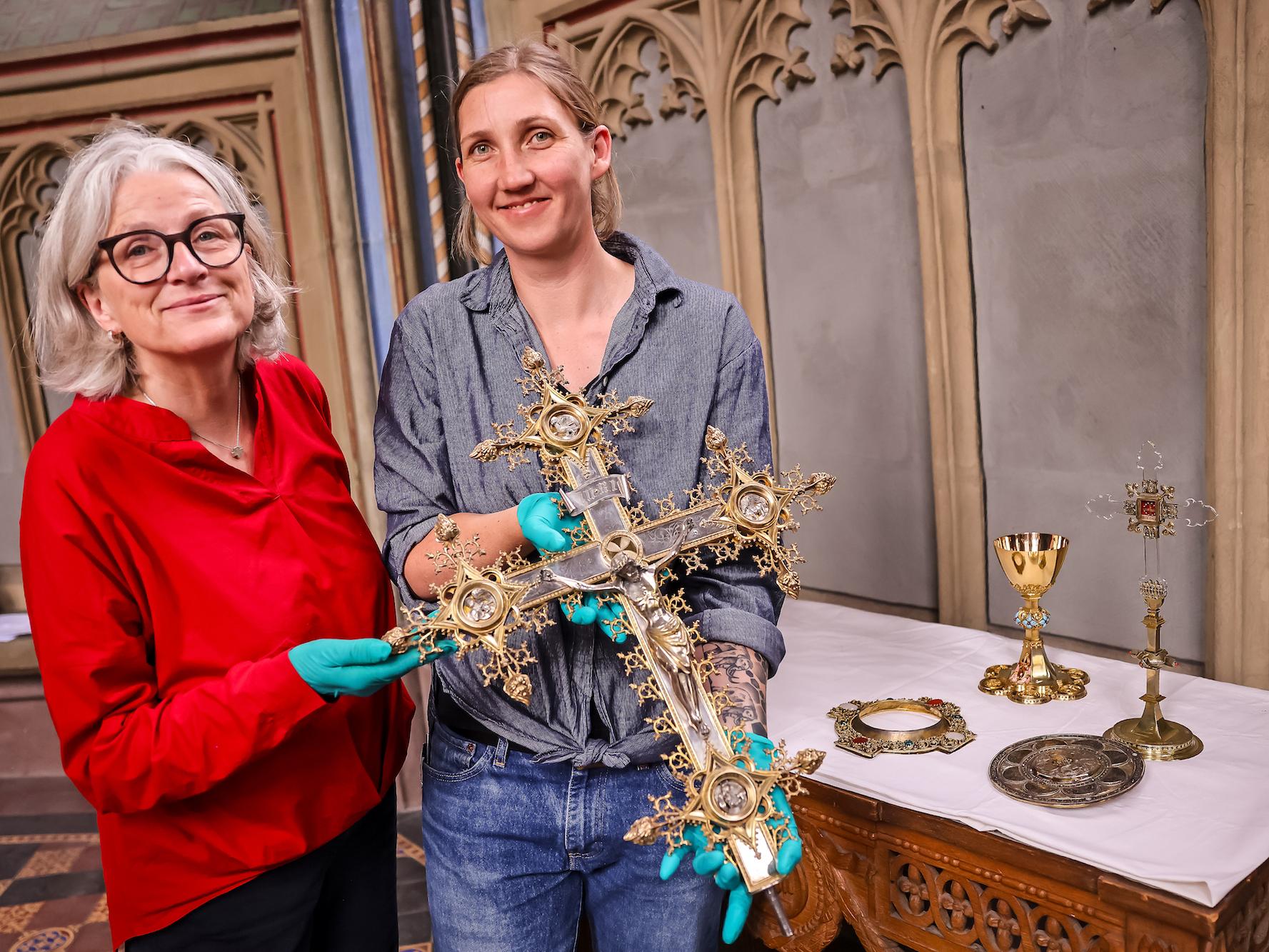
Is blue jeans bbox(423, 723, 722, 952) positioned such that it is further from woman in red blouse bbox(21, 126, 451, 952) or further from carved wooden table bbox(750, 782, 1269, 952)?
carved wooden table bbox(750, 782, 1269, 952)

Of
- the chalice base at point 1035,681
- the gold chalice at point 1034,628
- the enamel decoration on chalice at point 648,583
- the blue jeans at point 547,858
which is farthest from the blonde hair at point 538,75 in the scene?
the chalice base at point 1035,681

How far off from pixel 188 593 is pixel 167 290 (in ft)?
1.31

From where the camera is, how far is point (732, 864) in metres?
1.11

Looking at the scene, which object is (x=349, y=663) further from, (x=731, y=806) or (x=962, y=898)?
(x=962, y=898)

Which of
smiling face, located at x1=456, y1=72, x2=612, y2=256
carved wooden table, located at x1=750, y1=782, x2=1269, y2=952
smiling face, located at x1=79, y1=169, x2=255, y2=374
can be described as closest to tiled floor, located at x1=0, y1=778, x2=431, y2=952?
carved wooden table, located at x1=750, y1=782, x2=1269, y2=952

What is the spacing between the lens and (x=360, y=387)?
430cm

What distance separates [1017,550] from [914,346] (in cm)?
89

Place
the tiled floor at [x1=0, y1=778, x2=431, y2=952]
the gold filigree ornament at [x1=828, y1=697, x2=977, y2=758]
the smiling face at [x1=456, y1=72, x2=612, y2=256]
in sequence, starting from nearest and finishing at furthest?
1. the smiling face at [x1=456, y1=72, x2=612, y2=256]
2. the gold filigree ornament at [x1=828, y1=697, x2=977, y2=758]
3. the tiled floor at [x1=0, y1=778, x2=431, y2=952]

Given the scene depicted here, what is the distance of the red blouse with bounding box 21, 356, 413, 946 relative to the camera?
4.25ft

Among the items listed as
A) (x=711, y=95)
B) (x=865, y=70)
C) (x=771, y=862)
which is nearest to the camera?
(x=771, y=862)

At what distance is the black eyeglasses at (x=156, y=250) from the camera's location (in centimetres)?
138

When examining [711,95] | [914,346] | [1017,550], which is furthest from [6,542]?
[1017,550]

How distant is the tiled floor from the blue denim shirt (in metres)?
1.85

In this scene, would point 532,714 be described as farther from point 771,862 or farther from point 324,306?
point 324,306
